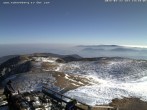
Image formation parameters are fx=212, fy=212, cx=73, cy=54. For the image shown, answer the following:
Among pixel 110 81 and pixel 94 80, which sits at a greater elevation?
pixel 94 80

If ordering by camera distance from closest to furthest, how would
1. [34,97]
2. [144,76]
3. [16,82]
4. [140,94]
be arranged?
[34,97]
[140,94]
[16,82]
[144,76]

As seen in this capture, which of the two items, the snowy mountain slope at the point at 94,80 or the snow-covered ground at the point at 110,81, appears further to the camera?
the snowy mountain slope at the point at 94,80

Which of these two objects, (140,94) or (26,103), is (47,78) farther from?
(26,103)

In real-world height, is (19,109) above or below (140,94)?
above

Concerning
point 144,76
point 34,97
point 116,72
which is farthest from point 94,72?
point 34,97

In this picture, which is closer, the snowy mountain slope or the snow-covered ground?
the snow-covered ground

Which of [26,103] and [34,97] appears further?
[34,97]

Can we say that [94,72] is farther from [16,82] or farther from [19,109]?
[19,109]

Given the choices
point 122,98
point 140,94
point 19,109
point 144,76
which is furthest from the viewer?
point 144,76

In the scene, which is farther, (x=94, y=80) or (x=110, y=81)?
(x=110, y=81)
